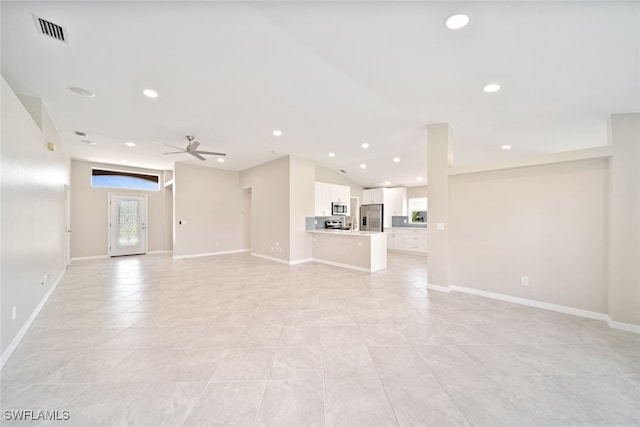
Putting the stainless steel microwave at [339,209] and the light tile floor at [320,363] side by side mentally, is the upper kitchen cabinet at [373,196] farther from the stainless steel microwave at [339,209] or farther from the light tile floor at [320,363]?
the light tile floor at [320,363]

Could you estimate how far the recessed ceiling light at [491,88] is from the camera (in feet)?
8.53

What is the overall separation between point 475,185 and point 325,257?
384 cm

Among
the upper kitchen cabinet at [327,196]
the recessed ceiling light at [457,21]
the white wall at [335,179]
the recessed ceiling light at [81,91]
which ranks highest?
the recessed ceiling light at [81,91]

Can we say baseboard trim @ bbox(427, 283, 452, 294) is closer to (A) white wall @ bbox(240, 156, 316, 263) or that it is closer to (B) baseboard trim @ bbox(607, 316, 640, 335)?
(B) baseboard trim @ bbox(607, 316, 640, 335)

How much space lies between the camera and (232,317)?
9.76ft

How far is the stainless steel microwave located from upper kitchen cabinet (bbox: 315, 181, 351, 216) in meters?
0.12

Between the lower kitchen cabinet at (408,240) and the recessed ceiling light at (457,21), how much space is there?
21.4ft

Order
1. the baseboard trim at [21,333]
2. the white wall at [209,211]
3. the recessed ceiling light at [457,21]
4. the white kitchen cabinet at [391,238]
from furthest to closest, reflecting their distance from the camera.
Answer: the white kitchen cabinet at [391,238]
the white wall at [209,211]
the baseboard trim at [21,333]
the recessed ceiling light at [457,21]

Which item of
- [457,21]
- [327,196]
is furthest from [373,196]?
[457,21]

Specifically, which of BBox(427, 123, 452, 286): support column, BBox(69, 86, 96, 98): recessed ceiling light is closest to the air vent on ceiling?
BBox(69, 86, 96, 98): recessed ceiling light

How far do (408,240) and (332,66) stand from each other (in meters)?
6.82

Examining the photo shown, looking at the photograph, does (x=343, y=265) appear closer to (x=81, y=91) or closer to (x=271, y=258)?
(x=271, y=258)

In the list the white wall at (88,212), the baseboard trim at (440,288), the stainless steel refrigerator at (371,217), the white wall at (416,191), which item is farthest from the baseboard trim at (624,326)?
the white wall at (88,212)

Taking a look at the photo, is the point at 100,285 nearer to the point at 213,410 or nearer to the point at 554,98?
the point at 213,410
